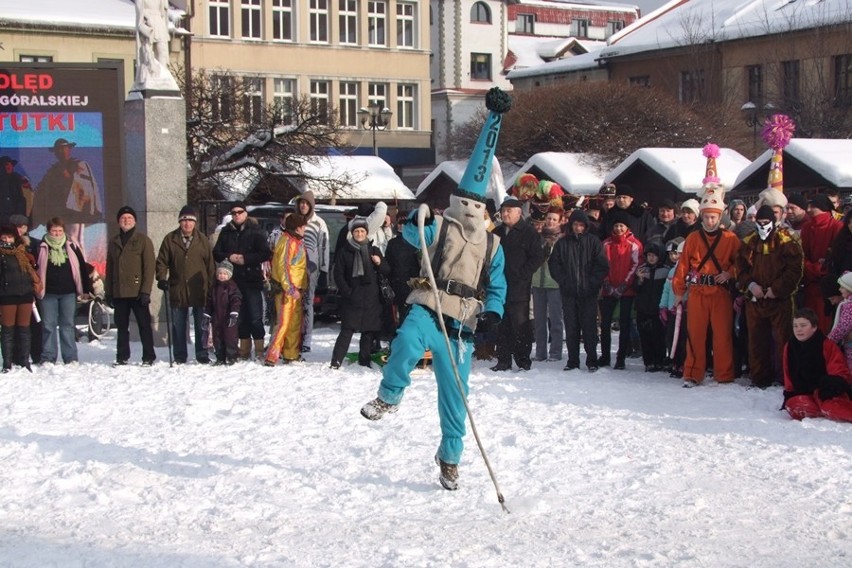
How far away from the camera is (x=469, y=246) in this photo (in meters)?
8.21

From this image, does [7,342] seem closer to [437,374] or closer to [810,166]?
[437,374]

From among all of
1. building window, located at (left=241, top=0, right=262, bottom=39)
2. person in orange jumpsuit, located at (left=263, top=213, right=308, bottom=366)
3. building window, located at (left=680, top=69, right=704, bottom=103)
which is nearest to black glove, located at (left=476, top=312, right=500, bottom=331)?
person in orange jumpsuit, located at (left=263, top=213, right=308, bottom=366)

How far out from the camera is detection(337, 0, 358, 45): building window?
180ft

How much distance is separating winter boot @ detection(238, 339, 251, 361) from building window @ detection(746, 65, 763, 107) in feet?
114

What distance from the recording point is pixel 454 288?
815 cm

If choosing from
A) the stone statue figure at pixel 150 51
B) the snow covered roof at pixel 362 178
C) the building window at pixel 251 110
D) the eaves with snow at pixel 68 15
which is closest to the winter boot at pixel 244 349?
the stone statue figure at pixel 150 51

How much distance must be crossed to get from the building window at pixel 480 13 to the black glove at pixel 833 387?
62.9 metres

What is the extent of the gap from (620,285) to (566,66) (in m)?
46.8

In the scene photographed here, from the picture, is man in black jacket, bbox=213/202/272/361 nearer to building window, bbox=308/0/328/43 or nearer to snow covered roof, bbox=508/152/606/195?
snow covered roof, bbox=508/152/606/195

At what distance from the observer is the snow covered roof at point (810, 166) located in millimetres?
19688

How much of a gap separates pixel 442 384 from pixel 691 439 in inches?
99.0

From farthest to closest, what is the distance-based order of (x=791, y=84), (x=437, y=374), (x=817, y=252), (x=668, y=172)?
(x=791, y=84) < (x=668, y=172) < (x=817, y=252) < (x=437, y=374)

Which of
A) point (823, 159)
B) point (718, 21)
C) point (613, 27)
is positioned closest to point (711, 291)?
point (823, 159)

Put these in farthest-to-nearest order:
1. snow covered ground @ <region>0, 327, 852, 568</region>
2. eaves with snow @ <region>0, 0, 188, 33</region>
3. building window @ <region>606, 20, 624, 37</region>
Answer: building window @ <region>606, 20, 624, 37</region>, eaves with snow @ <region>0, 0, 188, 33</region>, snow covered ground @ <region>0, 327, 852, 568</region>
